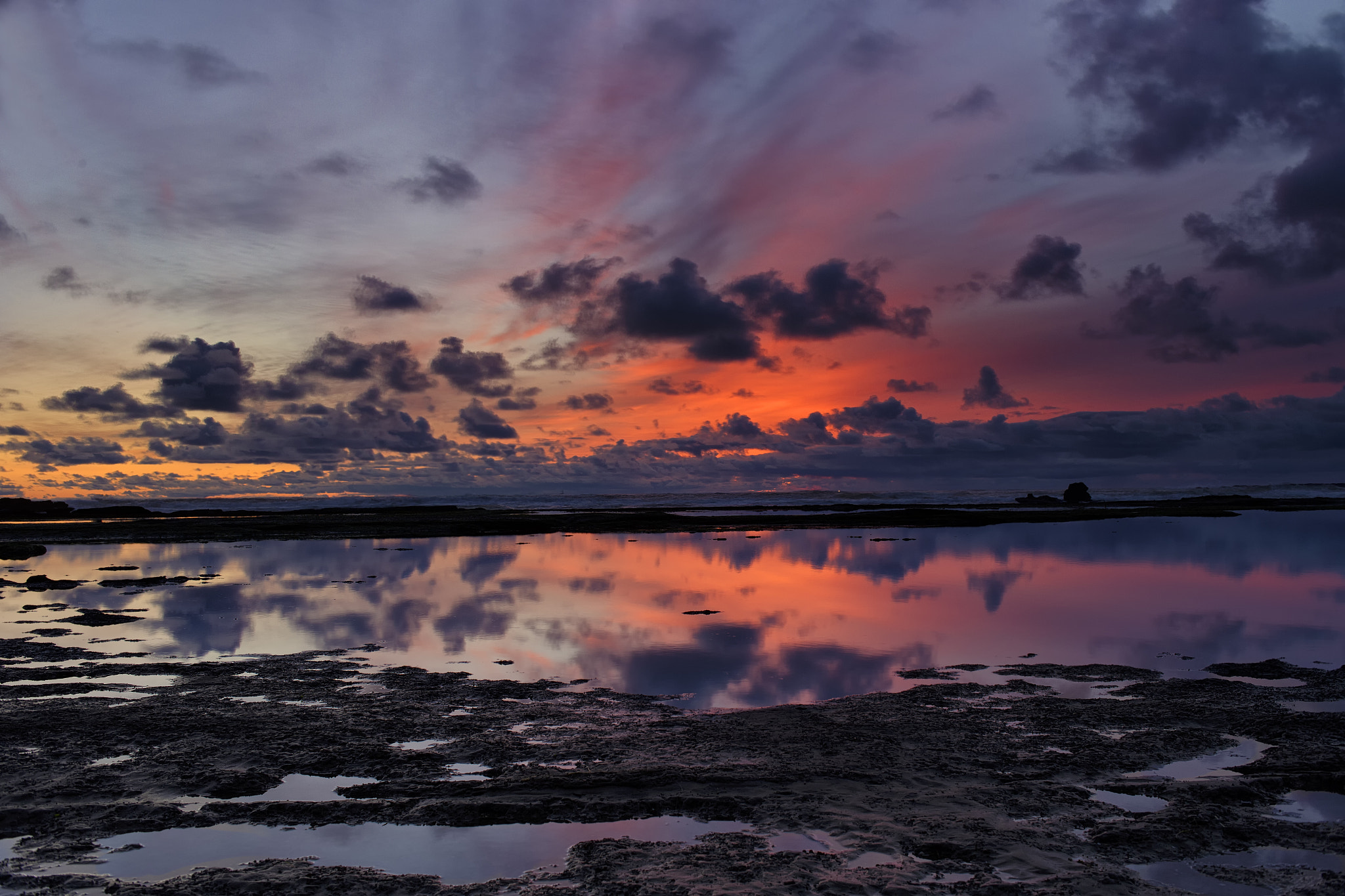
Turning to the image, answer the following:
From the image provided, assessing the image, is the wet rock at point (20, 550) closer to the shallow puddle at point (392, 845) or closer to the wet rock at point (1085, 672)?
the shallow puddle at point (392, 845)

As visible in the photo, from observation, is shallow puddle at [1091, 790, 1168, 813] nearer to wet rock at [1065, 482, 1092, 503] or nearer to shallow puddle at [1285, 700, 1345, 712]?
shallow puddle at [1285, 700, 1345, 712]

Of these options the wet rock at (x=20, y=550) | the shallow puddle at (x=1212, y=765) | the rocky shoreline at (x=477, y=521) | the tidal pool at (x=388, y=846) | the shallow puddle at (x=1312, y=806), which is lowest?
the rocky shoreline at (x=477, y=521)

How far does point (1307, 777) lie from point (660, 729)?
7.27 meters

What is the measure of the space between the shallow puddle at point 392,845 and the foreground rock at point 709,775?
19cm

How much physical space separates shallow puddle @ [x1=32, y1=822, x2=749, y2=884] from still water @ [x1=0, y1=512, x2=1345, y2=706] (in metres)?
4.80

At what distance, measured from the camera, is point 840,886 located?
20.5 ft

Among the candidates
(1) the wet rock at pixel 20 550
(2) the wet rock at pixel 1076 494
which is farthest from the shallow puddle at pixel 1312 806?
(2) the wet rock at pixel 1076 494

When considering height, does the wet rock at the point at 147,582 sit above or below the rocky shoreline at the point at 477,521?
above

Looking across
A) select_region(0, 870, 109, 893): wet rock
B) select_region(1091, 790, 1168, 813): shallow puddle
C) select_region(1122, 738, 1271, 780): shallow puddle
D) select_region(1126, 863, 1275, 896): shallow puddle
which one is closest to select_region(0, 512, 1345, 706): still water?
select_region(1122, 738, 1271, 780): shallow puddle

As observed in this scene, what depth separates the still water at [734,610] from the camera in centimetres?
1520

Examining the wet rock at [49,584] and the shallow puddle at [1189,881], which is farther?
the wet rock at [49,584]

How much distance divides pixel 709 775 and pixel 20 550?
2009 inches

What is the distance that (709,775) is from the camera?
8.78 meters

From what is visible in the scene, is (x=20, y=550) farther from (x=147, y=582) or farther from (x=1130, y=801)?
(x=1130, y=801)
